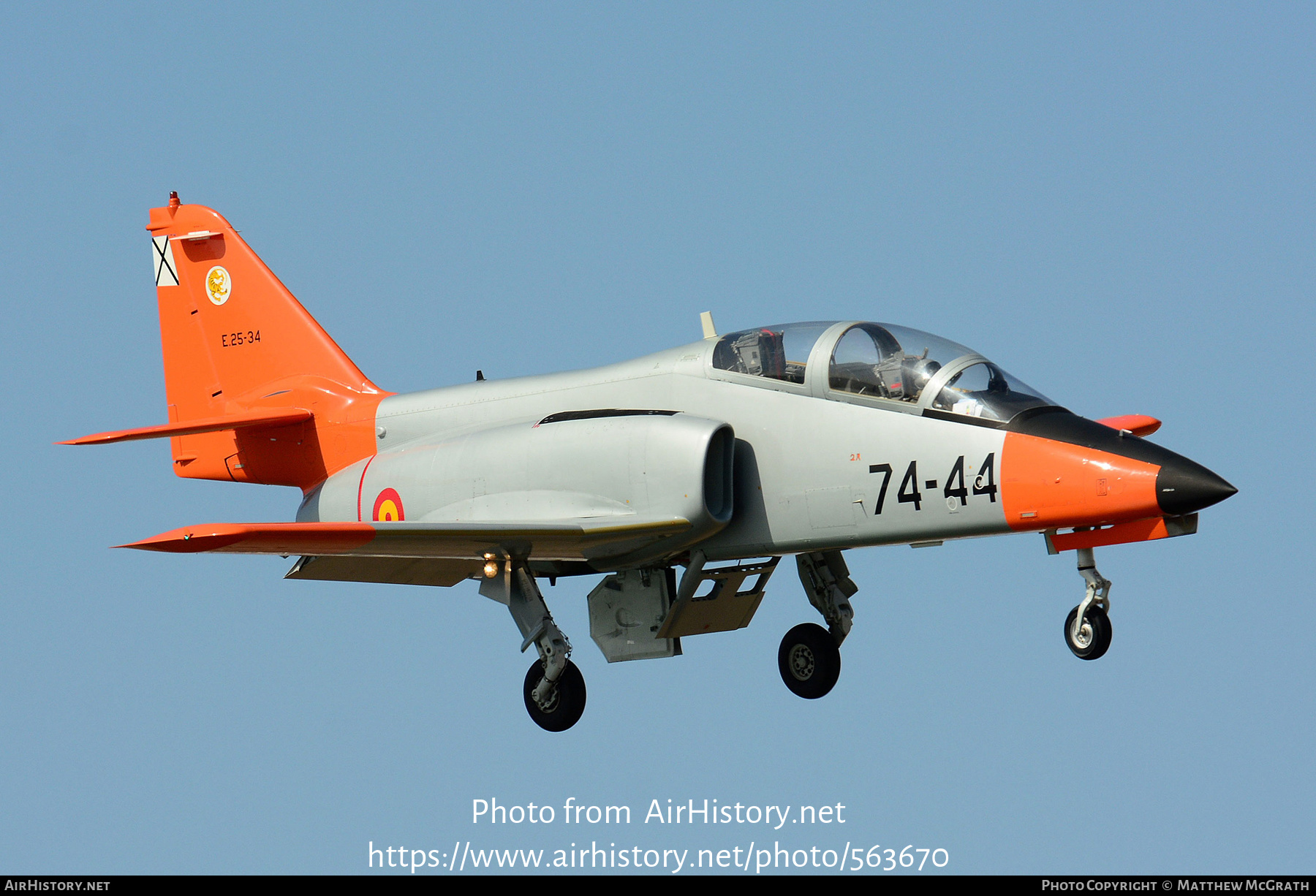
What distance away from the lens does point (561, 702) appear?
1374 centimetres

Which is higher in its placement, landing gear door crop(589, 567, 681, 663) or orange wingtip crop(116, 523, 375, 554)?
orange wingtip crop(116, 523, 375, 554)

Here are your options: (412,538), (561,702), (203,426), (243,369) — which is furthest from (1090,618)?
(243,369)

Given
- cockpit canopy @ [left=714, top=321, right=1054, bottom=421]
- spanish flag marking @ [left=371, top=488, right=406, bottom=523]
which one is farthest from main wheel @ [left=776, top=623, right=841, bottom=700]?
spanish flag marking @ [left=371, top=488, right=406, bottom=523]

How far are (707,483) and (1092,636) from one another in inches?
129

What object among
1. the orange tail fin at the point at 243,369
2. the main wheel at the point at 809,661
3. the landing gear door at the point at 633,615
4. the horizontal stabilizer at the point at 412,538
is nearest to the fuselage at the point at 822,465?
the horizontal stabilizer at the point at 412,538

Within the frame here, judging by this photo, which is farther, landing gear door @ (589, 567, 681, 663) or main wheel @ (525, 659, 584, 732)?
landing gear door @ (589, 567, 681, 663)

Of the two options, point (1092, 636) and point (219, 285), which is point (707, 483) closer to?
point (1092, 636)

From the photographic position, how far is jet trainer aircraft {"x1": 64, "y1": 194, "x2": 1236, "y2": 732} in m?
11.5

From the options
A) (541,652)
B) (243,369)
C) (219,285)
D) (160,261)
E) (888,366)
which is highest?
(160,261)

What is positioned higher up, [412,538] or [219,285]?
[219,285]

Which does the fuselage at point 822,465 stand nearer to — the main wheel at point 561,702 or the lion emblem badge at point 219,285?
the main wheel at point 561,702

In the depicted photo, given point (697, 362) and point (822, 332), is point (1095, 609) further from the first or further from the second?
point (697, 362)

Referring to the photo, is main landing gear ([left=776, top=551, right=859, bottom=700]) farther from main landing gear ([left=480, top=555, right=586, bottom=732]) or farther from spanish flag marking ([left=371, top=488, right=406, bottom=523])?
spanish flag marking ([left=371, top=488, right=406, bottom=523])

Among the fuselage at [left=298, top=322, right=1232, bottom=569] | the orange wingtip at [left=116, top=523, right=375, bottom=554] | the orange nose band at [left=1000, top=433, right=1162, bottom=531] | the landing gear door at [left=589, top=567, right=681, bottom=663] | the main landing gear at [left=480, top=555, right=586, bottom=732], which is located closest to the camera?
the orange wingtip at [left=116, top=523, right=375, bottom=554]
